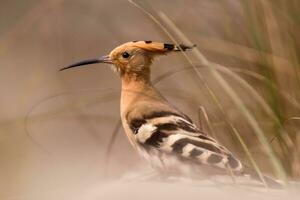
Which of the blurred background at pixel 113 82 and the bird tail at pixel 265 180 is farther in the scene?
the blurred background at pixel 113 82

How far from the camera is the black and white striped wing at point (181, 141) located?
7.32 ft

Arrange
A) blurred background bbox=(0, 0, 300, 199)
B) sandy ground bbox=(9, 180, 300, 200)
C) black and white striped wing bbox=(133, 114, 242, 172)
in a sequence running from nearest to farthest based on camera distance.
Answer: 1. sandy ground bbox=(9, 180, 300, 200)
2. black and white striped wing bbox=(133, 114, 242, 172)
3. blurred background bbox=(0, 0, 300, 199)

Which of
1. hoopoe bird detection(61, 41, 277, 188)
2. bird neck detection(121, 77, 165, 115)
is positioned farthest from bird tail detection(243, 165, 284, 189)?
bird neck detection(121, 77, 165, 115)

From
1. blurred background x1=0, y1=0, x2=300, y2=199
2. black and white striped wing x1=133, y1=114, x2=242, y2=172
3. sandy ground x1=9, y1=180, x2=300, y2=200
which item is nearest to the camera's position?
sandy ground x1=9, y1=180, x2=300, y2=200

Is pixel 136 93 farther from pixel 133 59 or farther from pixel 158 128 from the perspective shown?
pixel 158 128

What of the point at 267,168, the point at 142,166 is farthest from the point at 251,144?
the point at 142,166

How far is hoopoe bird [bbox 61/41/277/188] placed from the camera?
224cm

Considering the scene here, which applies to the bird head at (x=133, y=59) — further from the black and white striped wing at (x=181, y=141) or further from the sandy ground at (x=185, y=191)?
the sandy ground at (x=185, y=191)

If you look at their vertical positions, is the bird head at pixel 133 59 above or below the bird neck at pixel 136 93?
above

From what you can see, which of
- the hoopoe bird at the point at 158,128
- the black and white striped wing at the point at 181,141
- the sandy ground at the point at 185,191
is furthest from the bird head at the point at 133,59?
the sandy ground at the point at 185,191

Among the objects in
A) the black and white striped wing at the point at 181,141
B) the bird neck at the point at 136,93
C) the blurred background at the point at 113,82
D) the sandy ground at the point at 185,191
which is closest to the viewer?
the sandy ground at the point at 185,191

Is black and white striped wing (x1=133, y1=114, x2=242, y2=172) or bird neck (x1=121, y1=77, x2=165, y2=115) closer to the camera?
black and white striped wing (x1=133, y1=114, x2=242, y2=172)

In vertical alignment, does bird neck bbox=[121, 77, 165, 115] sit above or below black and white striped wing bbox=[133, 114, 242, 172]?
above

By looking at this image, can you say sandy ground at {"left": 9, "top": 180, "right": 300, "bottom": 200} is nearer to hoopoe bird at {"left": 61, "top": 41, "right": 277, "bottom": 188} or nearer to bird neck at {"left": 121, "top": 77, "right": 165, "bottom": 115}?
hoopoe bird at {"left": 61, "top": 41, "right": 277, "bottom": 188}
